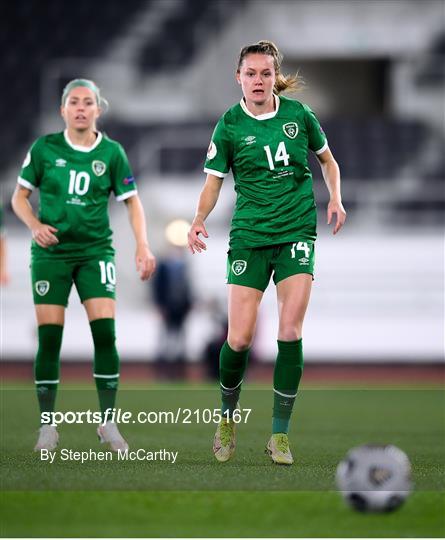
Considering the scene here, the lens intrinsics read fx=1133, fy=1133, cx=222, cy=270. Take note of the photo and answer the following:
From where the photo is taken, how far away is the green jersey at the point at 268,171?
539 centimetres

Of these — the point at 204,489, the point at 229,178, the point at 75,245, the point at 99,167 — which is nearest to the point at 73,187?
the point at 99,167

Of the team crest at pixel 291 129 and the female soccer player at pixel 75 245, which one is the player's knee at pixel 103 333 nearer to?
the female soccer player at pixel 75 245

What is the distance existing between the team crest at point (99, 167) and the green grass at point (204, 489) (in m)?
1.45

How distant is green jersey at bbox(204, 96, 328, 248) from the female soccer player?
0.66 meters

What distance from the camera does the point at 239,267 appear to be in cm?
542

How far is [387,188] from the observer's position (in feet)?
60.1

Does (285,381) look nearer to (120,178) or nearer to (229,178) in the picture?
(120,178)

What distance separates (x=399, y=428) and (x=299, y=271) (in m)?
2.83

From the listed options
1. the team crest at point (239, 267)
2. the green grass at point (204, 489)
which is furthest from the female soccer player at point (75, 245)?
the team crest at point (239, 267)

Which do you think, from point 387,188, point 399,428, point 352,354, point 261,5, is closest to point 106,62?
point 261,5

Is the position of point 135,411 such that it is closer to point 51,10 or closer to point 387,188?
point 387,188

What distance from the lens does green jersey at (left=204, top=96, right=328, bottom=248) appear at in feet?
17.7

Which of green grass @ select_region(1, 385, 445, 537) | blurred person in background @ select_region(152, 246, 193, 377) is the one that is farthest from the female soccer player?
blurred person in background @ select_region(152, 246, 193, 377)

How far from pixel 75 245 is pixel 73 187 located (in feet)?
0.99
